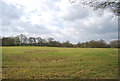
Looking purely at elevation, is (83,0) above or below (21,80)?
above

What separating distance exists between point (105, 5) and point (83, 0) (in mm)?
1434

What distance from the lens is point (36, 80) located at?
4.95 metres

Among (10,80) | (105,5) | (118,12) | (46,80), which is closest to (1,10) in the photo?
(10,80)

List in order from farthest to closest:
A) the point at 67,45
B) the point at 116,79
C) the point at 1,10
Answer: the point at 67,45 < the point at 116,79 < the point at 1,10

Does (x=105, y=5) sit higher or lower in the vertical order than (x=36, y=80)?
higher

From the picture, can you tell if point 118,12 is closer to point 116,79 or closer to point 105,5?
point 105,5

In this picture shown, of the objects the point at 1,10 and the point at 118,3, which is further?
the point at 118,3

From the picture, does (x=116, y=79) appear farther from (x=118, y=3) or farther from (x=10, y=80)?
(x=10, y=80)

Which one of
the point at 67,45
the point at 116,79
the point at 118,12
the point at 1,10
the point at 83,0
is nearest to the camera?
the point at 1,10

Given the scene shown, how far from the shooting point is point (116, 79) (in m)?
5.25

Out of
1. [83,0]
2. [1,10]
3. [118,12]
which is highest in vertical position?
[83,0]

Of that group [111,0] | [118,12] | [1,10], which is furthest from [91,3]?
[1,10]

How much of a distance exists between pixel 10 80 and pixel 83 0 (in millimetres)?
5604

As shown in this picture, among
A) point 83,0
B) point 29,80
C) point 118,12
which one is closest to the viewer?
point 29,80
